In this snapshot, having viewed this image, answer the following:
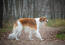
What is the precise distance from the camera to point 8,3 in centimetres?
308

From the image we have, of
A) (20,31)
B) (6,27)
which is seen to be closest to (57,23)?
(20,31)

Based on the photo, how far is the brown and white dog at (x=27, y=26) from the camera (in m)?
2.97

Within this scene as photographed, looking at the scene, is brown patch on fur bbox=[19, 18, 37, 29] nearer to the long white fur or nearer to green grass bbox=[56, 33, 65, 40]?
the long white fur

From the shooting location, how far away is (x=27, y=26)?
2.98 meters

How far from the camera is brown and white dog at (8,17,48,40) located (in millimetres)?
2973

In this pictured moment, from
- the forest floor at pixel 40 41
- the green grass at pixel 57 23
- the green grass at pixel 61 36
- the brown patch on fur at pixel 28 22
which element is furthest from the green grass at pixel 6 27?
the green grass at pixel 61 36

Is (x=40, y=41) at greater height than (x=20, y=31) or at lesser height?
lesser

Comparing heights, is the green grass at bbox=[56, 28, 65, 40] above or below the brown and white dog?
below

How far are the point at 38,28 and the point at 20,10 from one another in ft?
1.83

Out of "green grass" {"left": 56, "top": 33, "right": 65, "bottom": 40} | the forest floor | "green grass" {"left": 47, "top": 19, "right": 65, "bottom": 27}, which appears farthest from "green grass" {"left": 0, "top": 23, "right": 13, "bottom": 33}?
"green grass" {"left": 56, "top": 33, "right": 65, "bottom": 40}

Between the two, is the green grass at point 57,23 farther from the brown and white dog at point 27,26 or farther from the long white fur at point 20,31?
the long white fur at point 20,31

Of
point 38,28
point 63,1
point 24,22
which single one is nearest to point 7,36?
point 24,22

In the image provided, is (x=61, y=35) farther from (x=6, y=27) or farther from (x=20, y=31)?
(x=6, y=27)

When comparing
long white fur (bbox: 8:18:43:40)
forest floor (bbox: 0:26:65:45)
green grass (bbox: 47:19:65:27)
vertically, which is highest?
green grass (bbox: 47:19:65:27)
